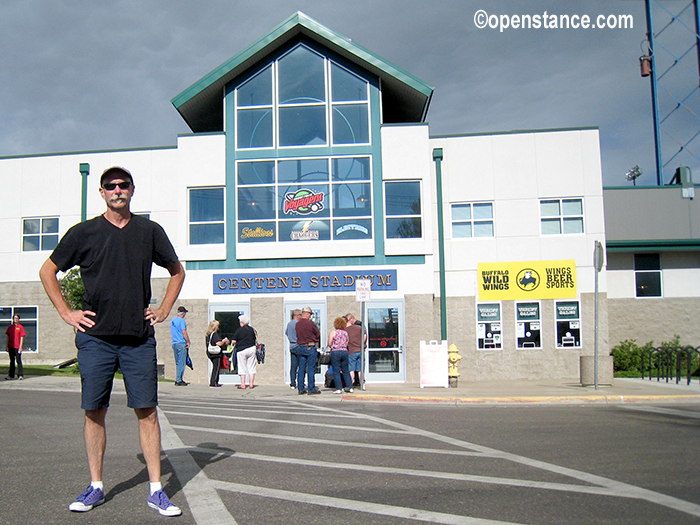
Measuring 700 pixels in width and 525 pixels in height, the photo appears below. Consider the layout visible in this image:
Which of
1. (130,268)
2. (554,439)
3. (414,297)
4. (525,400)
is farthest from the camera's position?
(414,297)

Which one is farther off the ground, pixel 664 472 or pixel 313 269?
pixel 313 269

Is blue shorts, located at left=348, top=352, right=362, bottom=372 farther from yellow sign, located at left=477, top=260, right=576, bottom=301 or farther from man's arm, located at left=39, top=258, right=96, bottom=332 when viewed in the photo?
man's arm, located at left=39, top=258, right=96, bottom=332

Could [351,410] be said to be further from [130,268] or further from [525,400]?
[130,268]

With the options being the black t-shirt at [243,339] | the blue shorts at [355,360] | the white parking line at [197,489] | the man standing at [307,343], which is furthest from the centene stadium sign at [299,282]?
the white parking line at [197,489]

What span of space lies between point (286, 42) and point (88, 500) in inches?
763

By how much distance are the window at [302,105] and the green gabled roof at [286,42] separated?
0.49m

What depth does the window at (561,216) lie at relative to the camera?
2089 cm

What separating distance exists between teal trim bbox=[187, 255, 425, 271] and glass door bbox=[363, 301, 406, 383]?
51.1 inches

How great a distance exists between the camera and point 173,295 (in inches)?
181

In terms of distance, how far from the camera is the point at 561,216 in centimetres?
2089

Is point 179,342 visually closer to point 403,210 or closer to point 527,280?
point 403,210

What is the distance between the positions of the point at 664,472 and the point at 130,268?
4616 mm

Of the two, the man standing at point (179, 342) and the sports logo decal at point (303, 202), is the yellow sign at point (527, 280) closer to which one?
the sports logo decal at point (303, 202)

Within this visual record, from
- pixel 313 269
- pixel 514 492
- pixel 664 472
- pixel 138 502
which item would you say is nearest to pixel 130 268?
pixel 138 502
